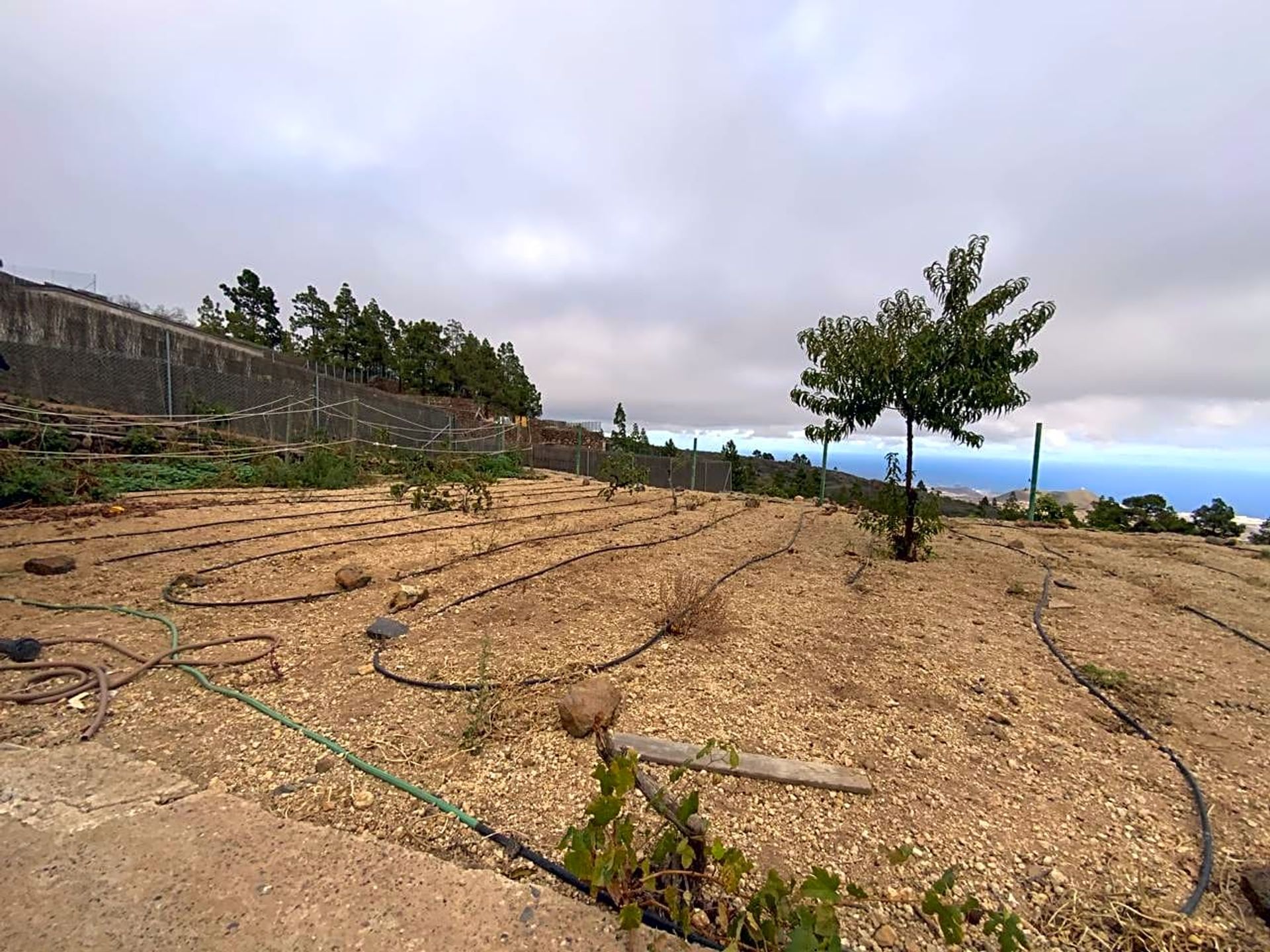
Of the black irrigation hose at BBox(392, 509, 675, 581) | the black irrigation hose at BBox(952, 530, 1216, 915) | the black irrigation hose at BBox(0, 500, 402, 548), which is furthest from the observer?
the black irrigation hose at BBox(0, 500, 402, 548)

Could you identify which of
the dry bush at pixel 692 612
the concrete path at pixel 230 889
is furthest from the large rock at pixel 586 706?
the dry bush at pixel 692 612

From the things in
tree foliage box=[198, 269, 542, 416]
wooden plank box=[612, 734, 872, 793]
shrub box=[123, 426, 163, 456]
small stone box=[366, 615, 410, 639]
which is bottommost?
wooden plank box=[612, 734, 872, 793]

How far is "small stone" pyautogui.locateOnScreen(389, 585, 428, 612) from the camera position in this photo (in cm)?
352

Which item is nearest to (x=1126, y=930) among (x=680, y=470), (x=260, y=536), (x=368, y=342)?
(x=260, y=536)

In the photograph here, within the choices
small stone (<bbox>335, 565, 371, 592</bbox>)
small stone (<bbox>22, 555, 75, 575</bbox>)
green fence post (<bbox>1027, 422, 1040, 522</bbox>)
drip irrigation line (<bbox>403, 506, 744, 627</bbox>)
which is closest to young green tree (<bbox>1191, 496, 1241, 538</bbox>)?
green fence post (<bbox>1027, 422, 1040, 522</bbox>)

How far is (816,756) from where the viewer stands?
6.80 feet

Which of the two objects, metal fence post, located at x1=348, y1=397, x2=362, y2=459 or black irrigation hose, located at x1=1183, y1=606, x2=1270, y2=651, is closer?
black irrigation hose, located at x1=1183, y1=606, x2=1270, y2=651

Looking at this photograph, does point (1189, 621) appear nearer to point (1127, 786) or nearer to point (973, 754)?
point (1127, 786)

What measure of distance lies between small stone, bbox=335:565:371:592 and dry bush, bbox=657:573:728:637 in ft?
7.67

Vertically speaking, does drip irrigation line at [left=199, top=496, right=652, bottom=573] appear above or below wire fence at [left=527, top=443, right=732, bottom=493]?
below

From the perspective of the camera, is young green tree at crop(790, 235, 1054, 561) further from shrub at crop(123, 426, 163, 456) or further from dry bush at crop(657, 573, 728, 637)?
shrub at crop(123, 426, 163, 456)

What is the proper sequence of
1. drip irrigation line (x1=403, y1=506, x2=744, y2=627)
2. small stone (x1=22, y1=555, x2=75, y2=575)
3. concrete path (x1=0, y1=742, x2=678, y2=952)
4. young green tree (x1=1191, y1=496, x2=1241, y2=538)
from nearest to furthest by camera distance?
concrete path (x1=0, y1=742, x2=678, y2=952) → drip irrigation line (x1=403, y1=506, x2=744, y2=627) → small stone (x1=22, y1=555, x2=75, y2=575) → young green tree (x1=1191, y1=496, x2=1241, y2=538)

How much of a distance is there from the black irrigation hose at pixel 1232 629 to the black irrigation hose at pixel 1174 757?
0.12 feet

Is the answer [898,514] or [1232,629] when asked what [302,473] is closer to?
[898,514]
